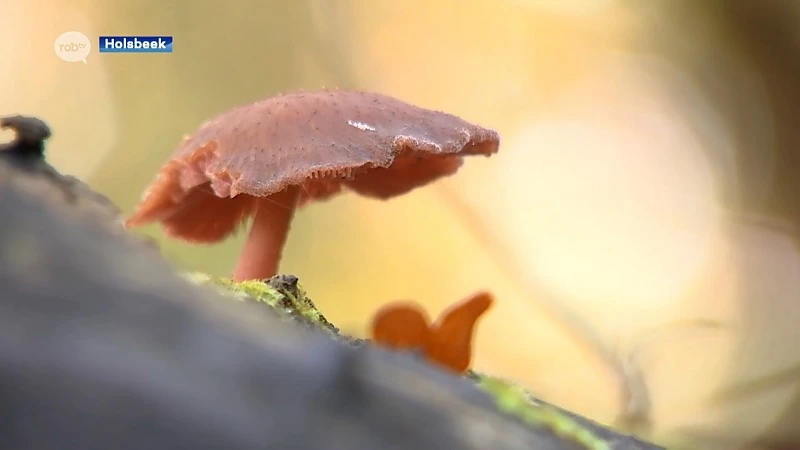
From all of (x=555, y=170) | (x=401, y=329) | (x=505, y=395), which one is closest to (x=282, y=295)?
(x=401, y=329)

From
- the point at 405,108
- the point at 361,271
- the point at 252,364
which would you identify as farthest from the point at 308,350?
the point at 361,271

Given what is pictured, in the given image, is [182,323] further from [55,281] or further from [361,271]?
[361,271]

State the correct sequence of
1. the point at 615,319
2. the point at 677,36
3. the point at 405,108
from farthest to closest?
the point at 615,319, the point at 677,36, the point at 405,108

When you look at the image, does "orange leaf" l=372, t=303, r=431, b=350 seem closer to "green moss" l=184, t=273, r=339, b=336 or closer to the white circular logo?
"green moss" l=184, t=273, r=339, b=336

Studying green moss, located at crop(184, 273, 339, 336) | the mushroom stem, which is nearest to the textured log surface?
green moss, located at crop(184, 273, 339, 336)

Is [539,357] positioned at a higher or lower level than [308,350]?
higher

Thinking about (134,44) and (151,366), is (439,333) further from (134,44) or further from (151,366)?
(134,44)
